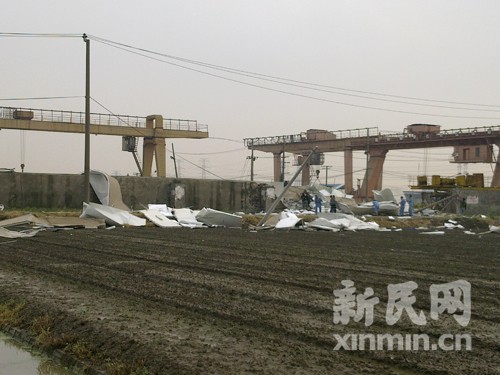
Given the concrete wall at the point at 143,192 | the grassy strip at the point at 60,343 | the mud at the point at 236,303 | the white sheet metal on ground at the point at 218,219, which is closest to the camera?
the grassy strip at the point at 60,343

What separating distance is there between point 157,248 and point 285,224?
11.1 metres

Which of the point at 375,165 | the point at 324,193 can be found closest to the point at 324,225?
the point at 324,193

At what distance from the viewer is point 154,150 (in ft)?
154

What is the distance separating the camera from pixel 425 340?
18.1 ft

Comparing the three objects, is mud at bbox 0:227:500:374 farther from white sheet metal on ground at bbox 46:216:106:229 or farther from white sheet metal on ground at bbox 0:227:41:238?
white sheet metal on ground at bbox 46:216:106:229

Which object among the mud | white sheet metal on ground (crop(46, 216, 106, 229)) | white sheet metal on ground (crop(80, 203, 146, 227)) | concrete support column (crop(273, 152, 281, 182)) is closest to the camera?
the mud

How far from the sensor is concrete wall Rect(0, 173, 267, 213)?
3109 cm

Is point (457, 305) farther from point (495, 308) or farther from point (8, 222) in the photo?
point (8, 222)

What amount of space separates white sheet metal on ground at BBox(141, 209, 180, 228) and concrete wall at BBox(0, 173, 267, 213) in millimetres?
5802

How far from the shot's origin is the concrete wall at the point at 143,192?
3109 centimetres

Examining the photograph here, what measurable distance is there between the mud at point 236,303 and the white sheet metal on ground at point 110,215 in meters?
9.23

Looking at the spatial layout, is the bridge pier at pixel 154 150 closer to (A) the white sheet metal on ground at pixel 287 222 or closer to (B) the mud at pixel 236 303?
(A) the white sheet metal on ground at pixel 287 222

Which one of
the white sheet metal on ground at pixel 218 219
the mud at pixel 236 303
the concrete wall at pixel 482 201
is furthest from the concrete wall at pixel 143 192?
the mud at pixel 236 303

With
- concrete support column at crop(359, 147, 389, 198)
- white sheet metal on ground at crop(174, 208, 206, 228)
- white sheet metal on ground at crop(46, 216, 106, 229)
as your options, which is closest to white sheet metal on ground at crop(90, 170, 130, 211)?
white sheet metal on ground at crop(174, 208, 206, 228)
